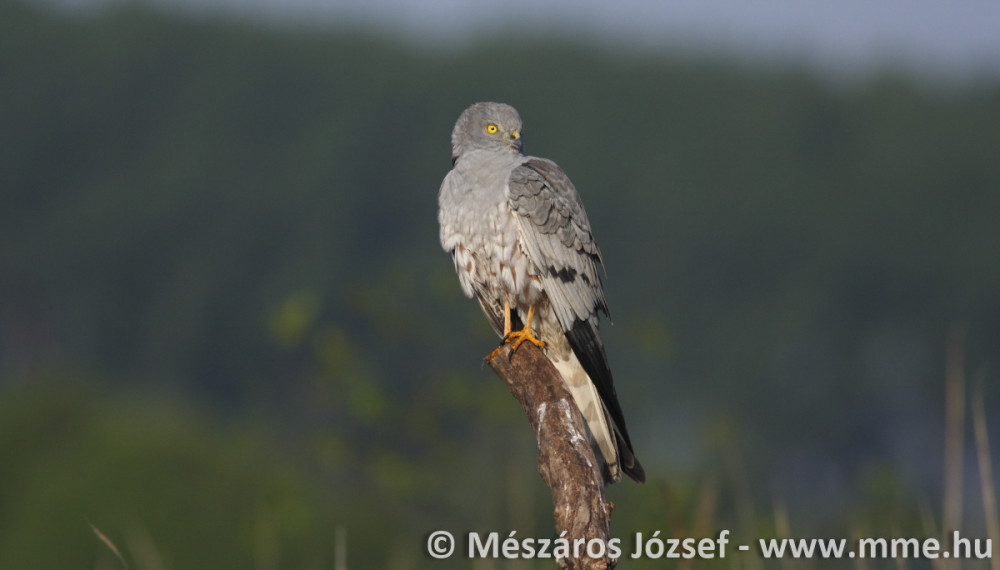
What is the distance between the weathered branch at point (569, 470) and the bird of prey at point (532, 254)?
0.65 meters

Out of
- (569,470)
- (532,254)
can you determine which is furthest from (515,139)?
(569,470)

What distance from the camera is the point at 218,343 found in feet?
81.8

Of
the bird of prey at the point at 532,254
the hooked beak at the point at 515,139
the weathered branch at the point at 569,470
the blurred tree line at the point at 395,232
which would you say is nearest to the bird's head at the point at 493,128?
the hooked beak at the point at 515,139

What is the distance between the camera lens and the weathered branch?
2723mm

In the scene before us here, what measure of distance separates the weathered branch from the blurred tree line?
25.5 feet

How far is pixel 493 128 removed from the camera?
455 centimetres

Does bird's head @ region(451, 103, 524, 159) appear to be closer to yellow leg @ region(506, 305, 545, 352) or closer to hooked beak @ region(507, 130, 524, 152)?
hooked beak @ region(507, 130, 524, 152)

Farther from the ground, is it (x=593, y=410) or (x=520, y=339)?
(x=520, y=339)

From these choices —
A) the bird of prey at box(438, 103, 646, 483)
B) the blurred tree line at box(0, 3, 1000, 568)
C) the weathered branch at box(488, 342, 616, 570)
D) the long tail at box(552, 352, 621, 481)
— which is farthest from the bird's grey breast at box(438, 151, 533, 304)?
the blurred tree line at box(0, 3, 1000, 568)

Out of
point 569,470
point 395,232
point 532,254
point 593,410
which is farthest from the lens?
point 395,232

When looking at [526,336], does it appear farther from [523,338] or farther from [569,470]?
[569,470]

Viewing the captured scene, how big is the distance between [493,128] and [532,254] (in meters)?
0.77

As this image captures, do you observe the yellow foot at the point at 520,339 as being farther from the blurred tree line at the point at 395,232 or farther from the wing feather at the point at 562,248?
the blurred tree line at the point at 395,232

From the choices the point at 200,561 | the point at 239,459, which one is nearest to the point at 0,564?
the point at 200,561
